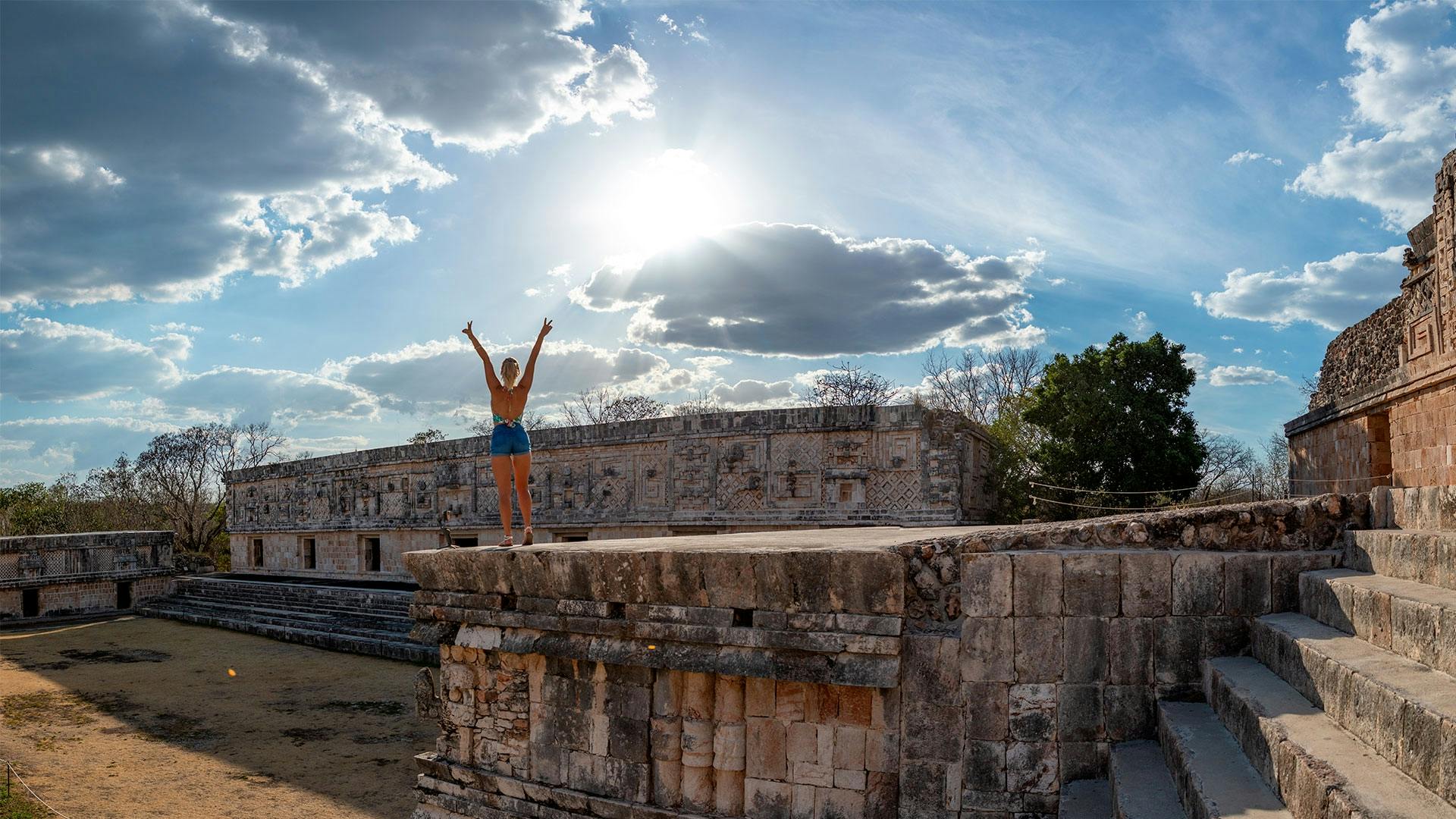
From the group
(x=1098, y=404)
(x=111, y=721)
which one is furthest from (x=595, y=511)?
(x=1098, y=404)

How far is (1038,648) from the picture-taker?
14.0 ft

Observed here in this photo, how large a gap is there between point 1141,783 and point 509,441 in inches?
199

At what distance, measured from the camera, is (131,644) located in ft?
59.7

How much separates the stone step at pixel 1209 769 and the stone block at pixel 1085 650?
1.02 ft

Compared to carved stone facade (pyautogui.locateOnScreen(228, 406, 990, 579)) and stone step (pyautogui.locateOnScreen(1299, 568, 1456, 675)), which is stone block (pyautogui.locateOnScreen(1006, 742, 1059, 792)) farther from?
carved stone facade (pyautogui.locateOnScreen(228, 406, 990, 579))

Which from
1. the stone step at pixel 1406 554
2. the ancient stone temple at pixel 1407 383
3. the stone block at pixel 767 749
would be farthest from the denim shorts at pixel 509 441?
the ancient stone temple at pixel 1407 383

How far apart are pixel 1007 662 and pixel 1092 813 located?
73 centimetres

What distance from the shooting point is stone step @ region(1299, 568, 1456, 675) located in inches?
109

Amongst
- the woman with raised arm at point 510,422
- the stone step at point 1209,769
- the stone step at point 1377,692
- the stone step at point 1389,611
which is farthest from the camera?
the woman with raised arm at point 510,422

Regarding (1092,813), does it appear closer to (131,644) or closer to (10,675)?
(10,675)

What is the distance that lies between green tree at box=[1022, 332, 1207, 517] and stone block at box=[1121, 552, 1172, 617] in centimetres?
1204

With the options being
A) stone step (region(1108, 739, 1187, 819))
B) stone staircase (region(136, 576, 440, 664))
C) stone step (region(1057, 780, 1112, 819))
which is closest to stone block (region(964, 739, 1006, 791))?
stone step (region(1057, 780, 1112, 819))

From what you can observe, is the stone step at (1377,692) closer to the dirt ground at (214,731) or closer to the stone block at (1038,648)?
the stone block at (1038,648)

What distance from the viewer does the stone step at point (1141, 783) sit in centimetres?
338
